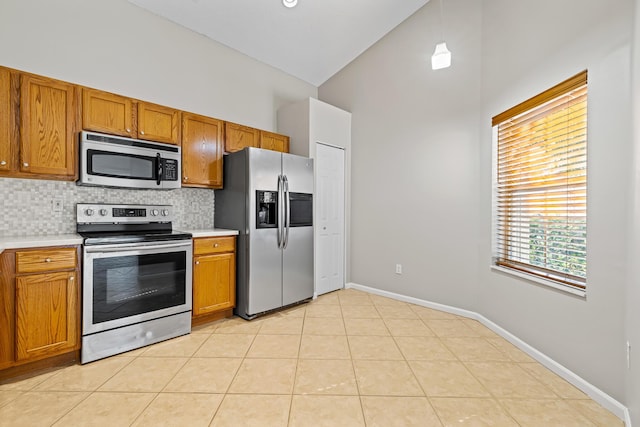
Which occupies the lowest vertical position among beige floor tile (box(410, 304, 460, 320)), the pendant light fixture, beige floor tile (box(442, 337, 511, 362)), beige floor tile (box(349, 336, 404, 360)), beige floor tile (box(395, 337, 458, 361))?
beige floor tile (box(349, 336, 404, 360))

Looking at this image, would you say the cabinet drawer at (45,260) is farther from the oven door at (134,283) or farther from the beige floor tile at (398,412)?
the beige floor tile at (398,412)

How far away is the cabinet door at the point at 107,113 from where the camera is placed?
242 cm

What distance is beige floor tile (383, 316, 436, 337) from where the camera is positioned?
2.75 m

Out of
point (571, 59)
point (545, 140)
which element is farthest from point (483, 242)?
point (571, 59)

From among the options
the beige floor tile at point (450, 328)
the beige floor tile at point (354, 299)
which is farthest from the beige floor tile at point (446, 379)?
the beige floor tile at point (354, 299)

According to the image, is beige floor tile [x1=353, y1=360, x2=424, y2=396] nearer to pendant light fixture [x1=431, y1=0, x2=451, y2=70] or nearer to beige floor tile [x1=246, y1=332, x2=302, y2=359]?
beige floor tile [x1=246, y1=332, x2=302, y2=359]

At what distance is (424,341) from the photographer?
261cm

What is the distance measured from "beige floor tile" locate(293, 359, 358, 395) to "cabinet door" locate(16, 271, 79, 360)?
1.66 metres

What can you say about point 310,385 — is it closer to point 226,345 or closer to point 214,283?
Result: point 226,345

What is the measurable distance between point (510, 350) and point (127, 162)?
3639 millimetres

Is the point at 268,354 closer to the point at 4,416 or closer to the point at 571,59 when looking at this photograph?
the point at 4,416

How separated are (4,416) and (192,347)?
1079 mm

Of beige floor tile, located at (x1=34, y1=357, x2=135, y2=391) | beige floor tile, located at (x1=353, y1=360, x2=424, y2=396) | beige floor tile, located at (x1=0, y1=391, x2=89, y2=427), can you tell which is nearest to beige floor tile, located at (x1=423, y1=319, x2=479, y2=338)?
beige floor tile, located at (x1=353, y1=360, x2=424, y2=396)

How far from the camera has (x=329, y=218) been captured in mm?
4055
